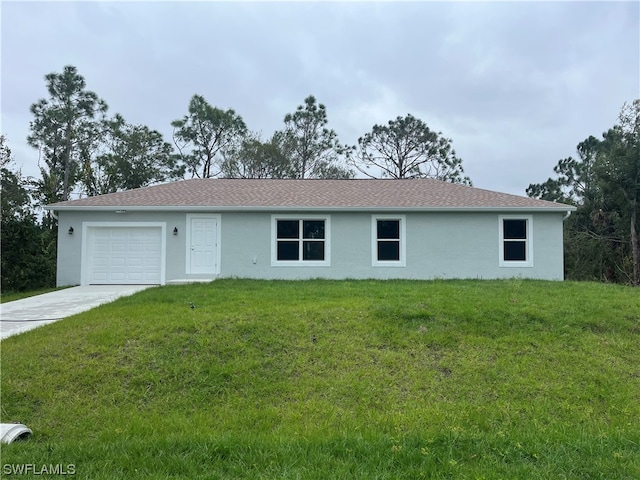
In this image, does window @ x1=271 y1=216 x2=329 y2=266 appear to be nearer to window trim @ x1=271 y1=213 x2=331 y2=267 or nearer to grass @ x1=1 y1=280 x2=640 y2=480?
window trim @ x1=271 y1=213 x2=331 y2=267

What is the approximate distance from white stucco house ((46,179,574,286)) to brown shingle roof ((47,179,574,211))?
9cm

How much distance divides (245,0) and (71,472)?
12.4 metres

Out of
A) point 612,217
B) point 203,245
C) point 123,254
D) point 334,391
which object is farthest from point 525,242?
point 612,217

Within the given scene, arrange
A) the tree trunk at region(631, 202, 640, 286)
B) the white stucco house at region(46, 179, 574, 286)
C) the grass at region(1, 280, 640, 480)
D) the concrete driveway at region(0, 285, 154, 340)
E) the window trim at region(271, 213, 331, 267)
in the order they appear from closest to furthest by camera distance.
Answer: the grass at region(1, 280, 640, 480)
the concrete driveway at region(0, 285, 154, 340)
the white stucco house at region(46, 179, 574, 286)
the window trim at region(271, 213, 331, 267)
the tree trunk at region(631, 202, 640, 286)

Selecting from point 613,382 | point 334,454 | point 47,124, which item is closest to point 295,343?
point 334,454

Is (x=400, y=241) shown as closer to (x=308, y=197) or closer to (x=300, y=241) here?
(x=300, y=241)

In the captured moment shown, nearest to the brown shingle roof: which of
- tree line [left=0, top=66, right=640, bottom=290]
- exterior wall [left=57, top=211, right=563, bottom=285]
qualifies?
exterior wall [left=57, top=211, right=563, bottom=285]

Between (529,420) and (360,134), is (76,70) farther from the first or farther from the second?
(529,420)

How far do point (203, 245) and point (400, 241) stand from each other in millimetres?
6474

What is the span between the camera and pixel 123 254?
1281 cm

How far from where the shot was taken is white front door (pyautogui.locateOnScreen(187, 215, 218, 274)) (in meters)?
12.6

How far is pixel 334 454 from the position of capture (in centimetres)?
331

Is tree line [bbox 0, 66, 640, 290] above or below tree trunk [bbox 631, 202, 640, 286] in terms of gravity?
above

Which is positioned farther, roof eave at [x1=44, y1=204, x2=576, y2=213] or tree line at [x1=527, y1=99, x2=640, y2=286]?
tree line at [x1=527, y1=99, x2=640, y2=286]
